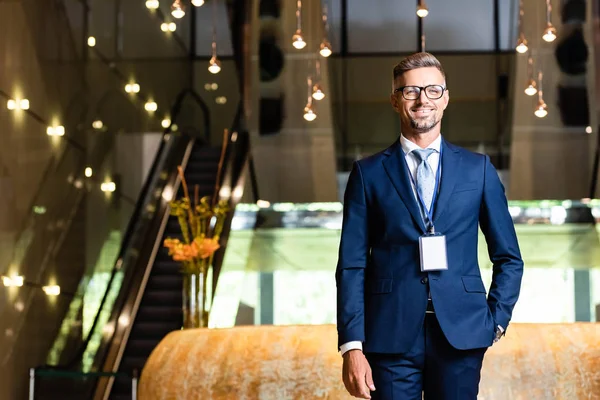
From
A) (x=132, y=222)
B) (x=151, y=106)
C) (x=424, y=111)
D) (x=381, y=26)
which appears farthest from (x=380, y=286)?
(x=381, y=26)

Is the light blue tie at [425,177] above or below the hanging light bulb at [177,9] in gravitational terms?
below

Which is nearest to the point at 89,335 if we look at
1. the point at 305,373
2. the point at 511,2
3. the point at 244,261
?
the point at 244,261

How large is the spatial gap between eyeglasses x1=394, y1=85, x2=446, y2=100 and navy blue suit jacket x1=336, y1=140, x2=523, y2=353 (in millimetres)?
166

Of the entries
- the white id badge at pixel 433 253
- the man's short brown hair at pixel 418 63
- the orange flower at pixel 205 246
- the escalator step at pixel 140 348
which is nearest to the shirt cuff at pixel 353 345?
the white id badge at pixel 433 253

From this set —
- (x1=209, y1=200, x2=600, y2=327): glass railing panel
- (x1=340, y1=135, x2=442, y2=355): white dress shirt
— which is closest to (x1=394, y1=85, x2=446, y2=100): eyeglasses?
(x1=340, y1=135, x2=442, y2=355): white dress shirt

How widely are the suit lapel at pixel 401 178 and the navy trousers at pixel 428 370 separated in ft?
0.94

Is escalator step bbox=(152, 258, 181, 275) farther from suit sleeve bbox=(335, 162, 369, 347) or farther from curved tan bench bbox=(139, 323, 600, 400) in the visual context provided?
suit sleeve bbox=(335, 162, 369, 347)

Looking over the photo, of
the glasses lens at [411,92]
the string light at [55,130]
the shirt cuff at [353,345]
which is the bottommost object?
the shirt cuff at [353,345]

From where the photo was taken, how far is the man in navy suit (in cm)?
266

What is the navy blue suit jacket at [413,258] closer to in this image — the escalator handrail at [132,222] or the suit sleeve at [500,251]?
the suit sleeve at [500,251]

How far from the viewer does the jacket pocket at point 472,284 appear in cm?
272

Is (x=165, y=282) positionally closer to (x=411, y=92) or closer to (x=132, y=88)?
(x=132, y=88)

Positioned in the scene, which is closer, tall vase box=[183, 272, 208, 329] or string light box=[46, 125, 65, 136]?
tall vase box=[183, 272, 208, 329]

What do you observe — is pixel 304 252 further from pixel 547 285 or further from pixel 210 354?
pixel 210 354
